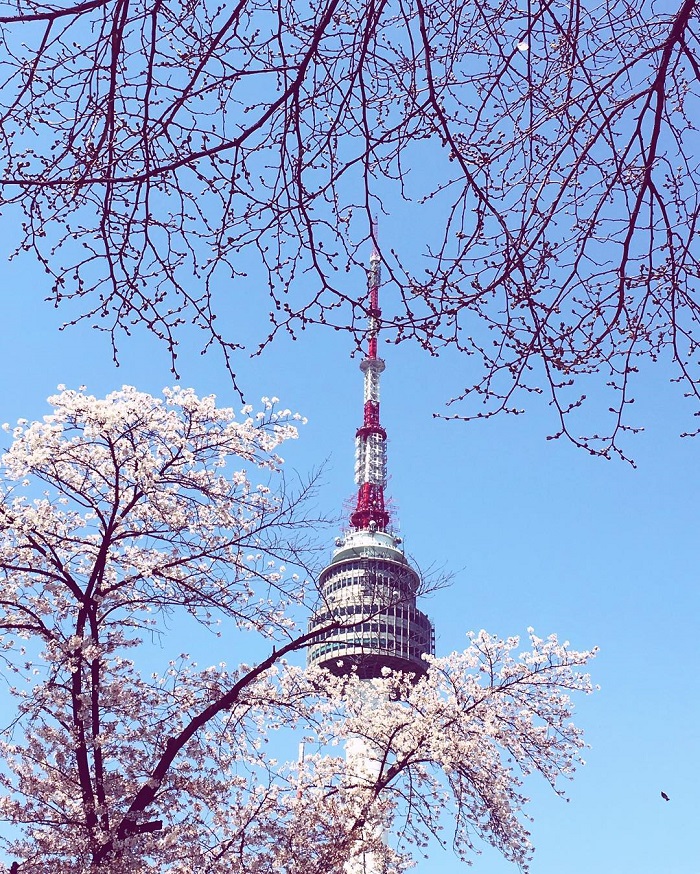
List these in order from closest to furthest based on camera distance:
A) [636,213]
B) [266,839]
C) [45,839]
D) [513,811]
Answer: [636,213] < [45,839] < [266,839] < [513,811]

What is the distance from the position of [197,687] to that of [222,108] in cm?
654

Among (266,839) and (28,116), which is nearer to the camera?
(28,116)

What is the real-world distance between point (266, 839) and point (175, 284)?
301 inches

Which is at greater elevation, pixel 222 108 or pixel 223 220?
pixel 222 108

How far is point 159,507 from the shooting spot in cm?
919

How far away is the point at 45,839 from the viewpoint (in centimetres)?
804

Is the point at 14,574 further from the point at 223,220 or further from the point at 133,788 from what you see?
the point at 223,220

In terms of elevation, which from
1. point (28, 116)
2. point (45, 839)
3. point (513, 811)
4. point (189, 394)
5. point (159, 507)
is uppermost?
point (189, 394)

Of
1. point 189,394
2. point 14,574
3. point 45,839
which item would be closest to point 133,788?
point 45,839

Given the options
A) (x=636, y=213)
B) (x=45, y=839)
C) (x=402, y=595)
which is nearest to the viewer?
(x=636, y=213)

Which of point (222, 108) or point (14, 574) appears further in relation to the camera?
point (14, 574)

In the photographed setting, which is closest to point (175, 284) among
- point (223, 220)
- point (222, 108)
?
point (223, 220)

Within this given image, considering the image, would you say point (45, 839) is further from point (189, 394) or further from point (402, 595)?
point (189, 394)

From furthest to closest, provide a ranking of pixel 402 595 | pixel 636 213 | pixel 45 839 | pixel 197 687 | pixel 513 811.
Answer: pixel 513 811 → pixel 197 687 → pixel 402 595 → pixel 45 839 → pixel 636 213
